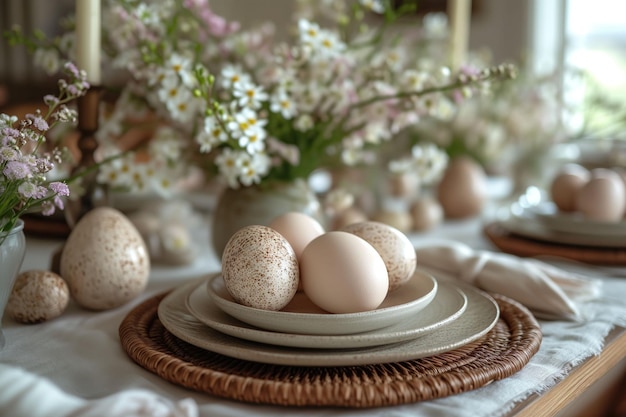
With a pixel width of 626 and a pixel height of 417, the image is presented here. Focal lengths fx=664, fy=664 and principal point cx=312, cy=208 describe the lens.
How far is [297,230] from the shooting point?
0.67 m

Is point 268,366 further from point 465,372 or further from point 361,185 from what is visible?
point 361,185

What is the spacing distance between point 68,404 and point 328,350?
21 cm

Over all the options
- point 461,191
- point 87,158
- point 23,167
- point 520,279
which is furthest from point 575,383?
point 461,191

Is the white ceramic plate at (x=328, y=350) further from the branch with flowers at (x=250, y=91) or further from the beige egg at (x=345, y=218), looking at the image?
the beige egg at (x=345, y=218)

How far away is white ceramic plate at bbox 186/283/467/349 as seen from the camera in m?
0.54

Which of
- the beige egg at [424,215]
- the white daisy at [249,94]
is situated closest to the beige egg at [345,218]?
the beige egg at [424,215]

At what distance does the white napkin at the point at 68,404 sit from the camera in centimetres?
45

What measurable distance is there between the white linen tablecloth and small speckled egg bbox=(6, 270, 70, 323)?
0.01 m

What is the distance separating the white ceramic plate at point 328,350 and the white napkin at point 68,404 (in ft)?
0.31

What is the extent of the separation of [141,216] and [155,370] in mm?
557

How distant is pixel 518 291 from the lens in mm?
779

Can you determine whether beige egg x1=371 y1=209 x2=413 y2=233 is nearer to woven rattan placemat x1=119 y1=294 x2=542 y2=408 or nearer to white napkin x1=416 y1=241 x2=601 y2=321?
white napkin x1=416 y1=241 x2=601 y2=321

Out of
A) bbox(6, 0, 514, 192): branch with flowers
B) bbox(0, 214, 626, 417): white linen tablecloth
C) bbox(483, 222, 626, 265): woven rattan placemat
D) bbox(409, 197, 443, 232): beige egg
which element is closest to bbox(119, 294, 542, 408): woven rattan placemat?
bbox(0, 214, 626, 417): white linen tablecloth

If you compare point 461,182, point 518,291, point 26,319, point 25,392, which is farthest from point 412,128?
point 25,392
